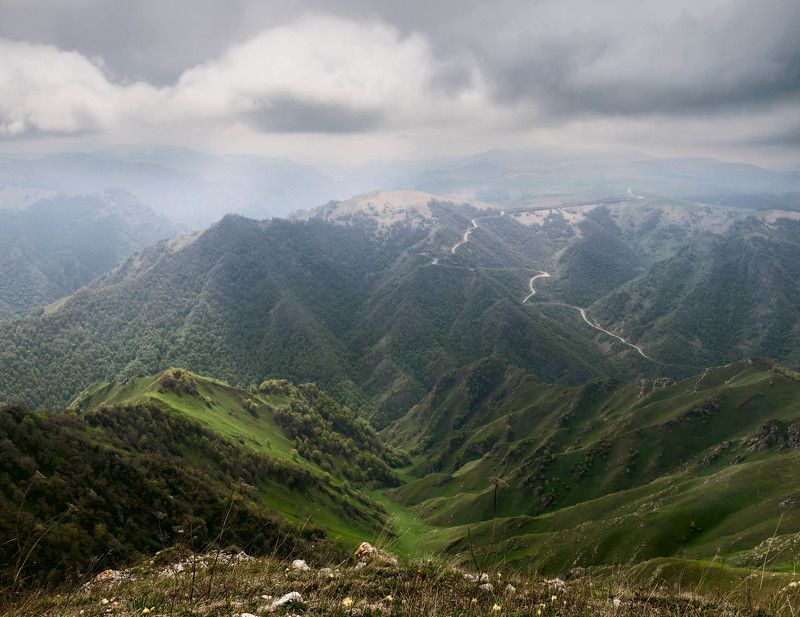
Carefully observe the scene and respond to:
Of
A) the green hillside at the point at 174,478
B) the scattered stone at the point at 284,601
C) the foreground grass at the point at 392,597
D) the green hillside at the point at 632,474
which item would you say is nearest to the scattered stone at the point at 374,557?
the foreground grass at the point at 392,597

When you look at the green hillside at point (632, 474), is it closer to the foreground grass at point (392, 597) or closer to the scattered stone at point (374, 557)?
the scattered stone at point (374, 557)

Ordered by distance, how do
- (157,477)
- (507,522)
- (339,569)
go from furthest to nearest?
(507,522), (157,477), (339,569)

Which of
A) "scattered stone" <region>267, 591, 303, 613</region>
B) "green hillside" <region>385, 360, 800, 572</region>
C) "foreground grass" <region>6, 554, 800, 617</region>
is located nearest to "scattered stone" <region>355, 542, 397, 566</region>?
"foreground grass" <region>6, 554, 800, 617</region>

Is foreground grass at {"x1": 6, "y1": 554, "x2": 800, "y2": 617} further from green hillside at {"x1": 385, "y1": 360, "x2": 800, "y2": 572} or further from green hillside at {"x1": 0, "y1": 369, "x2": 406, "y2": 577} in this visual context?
green hillside at {"x1": 385, "y1": 360, "x2": 800, "y2": 572}

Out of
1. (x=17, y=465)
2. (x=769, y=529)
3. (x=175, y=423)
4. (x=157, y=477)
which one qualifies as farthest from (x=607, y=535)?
(x=175, y=423)

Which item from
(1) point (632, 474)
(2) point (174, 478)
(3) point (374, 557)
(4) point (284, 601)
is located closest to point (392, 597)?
(4) point (284, 601)

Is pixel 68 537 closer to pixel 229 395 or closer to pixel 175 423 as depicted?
pixel 175 423

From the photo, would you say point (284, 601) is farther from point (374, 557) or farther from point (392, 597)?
point (374, 557)
